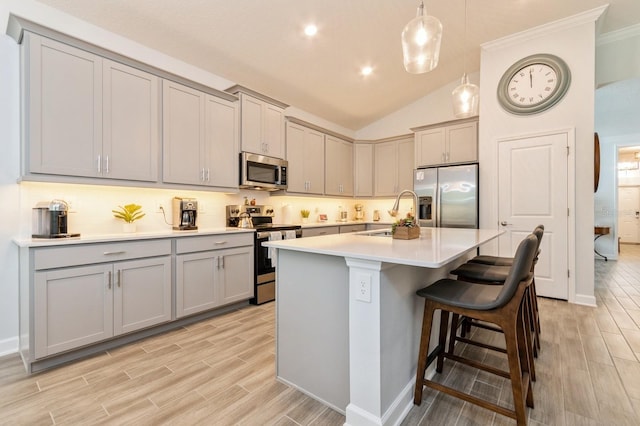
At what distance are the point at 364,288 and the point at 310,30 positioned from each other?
308 cm

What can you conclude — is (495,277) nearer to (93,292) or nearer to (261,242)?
(261,242)

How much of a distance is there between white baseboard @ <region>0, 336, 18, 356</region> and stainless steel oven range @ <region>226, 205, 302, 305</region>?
2014 mm

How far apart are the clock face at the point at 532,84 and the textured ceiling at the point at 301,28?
21.2 inches

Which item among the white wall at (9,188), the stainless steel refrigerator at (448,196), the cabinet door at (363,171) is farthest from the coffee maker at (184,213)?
the cabinet door at (363,171)

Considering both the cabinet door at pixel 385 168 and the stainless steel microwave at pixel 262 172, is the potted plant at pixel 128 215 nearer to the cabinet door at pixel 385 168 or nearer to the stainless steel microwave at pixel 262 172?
the stainless steel microwave at pixel 262 172

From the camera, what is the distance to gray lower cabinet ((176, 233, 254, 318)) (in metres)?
2.80

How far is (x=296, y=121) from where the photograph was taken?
178 inches

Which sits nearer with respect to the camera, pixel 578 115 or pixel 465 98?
pixel 465 98

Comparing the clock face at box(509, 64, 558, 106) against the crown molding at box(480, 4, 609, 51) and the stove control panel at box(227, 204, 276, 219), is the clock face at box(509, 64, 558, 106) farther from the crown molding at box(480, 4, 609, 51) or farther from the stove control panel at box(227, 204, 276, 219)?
the stove control panel at box(227, 204, 276, 219)

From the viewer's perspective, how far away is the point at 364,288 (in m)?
1.44

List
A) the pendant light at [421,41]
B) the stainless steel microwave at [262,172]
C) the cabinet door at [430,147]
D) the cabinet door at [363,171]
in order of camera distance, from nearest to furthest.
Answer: the pendant light at [421,41] → the stainless steel microwave at [262,172] → the cabinet door at [430,147] → the cabinet door at [363,171]

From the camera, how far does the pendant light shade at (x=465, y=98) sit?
2.61m

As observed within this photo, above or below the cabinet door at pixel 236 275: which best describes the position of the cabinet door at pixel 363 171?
above

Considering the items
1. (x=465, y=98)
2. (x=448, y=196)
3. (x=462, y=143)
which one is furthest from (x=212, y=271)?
(x=462, y=143)
